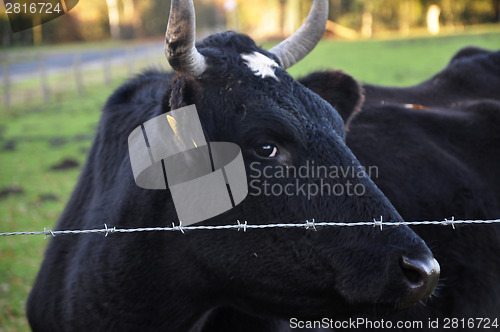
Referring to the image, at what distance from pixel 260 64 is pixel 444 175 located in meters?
1.66

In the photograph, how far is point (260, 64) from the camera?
2.66 m

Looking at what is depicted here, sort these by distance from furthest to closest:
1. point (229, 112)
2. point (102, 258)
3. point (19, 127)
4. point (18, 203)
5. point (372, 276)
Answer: point (19, 127) → point (18, 203) → point (102, 258) → point (229, 112) → point (372, 276)

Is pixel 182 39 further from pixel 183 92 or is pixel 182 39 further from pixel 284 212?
pixel 284 212

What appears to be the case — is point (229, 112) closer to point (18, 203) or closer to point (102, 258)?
point (102, 258)

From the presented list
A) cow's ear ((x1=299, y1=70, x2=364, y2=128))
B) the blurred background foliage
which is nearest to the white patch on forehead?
cow's ear ((x1=299, y1=70, x2=364, y2=128))

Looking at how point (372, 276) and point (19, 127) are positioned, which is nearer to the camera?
point (372, 276)

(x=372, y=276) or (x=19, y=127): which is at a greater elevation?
(x=372, y=276)

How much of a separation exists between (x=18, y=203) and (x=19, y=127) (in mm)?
6305

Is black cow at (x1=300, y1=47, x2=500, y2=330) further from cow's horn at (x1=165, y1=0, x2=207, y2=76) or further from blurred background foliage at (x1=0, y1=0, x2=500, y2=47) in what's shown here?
blurred background foliage at (x1=0, y1=0, x2=500, y2=47)

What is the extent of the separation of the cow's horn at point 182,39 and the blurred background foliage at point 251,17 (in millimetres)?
17230

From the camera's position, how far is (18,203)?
7531 mm

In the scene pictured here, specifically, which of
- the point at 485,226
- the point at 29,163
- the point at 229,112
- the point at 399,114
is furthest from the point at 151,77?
the point at 29,163

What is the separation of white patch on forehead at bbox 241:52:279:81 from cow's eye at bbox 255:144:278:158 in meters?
Result: 0.37

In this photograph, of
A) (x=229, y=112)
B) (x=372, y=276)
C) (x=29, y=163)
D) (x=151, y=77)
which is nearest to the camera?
(x=372, y=276)
